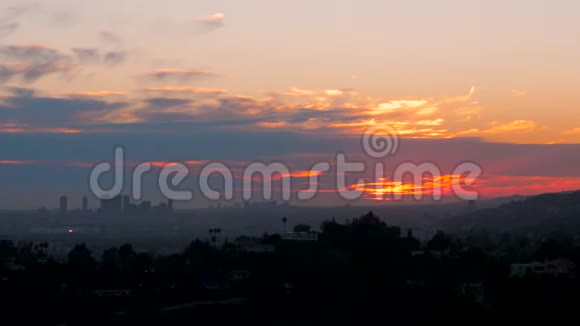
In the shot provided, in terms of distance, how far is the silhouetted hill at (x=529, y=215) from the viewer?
119500 mm

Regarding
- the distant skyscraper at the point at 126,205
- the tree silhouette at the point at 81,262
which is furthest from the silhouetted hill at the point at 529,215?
the tree silhouette at the point at 81,262

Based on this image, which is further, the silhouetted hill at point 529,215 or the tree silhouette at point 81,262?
the silhouetted hill at point 529,215

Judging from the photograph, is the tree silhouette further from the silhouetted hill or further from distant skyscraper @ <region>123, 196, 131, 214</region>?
distant skyscraper @ <region>123, 196, 131, 214</region>

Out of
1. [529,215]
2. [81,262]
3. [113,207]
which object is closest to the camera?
[81,262]

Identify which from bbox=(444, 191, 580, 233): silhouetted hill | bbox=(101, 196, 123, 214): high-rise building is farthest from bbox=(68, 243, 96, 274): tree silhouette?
bbox=(101, 196, 123, 214): high-rise building

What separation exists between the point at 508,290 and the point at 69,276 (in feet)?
71.9

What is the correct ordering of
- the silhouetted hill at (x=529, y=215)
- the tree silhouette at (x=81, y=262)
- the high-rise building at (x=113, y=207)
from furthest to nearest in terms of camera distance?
the high-rise building at (x=113, y=207), the silhouetted hill at (x=529, y=215), the tree silhouette at (x=81, y=262)

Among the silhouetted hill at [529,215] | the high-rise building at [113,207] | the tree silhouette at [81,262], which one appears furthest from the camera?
the high-rise building at [113,207]

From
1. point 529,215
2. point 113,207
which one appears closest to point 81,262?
point 529,215

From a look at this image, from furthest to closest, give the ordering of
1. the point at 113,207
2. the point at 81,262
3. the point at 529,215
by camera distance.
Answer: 1. the point at 113,207
2. the point at 529,215
3. the point at 81,262

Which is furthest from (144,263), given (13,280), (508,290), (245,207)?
(245,207)

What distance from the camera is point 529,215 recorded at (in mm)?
134375

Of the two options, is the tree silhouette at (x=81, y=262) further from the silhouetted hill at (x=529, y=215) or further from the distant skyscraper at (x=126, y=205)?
the distant skyscraper at (x=126, y=205)

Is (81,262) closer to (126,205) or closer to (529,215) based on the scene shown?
(529,215)
